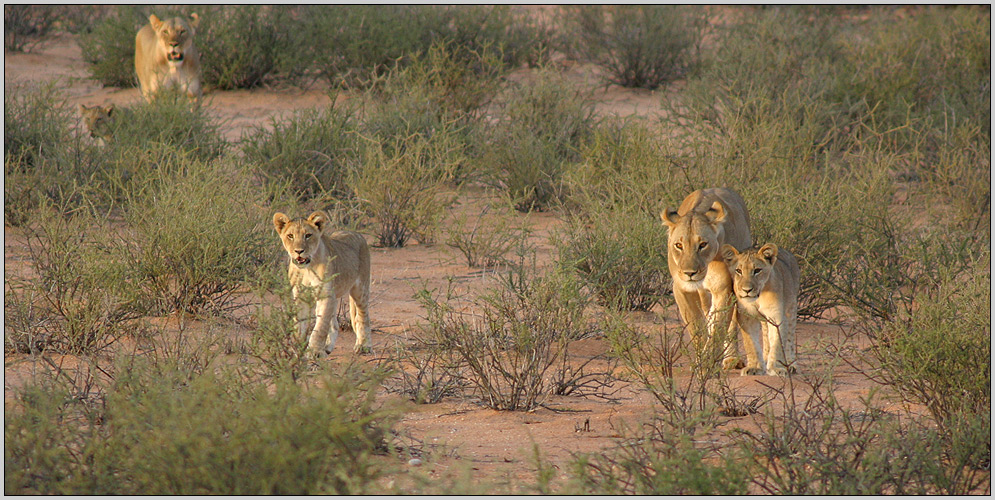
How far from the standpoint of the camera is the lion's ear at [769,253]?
595 cm

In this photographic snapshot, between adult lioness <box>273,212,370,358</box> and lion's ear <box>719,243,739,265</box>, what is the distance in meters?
2.22

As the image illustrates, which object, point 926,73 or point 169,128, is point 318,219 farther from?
point 926,73

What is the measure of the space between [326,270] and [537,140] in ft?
17.1

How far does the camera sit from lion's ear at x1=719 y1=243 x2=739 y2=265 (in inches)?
241

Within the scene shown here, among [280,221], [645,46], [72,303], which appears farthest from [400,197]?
[645,46]

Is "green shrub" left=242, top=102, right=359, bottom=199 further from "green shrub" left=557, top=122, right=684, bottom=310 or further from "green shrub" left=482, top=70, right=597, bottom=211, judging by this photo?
"green shrub" left=557, top=122, right=684, bottom=310

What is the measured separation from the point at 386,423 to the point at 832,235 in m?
4.65

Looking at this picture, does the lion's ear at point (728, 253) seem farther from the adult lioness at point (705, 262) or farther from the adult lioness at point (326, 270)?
the adult lioness at point (326, 270)

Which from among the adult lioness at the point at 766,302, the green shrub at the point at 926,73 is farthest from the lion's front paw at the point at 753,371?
the green shrub at the point at 926,73

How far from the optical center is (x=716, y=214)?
6.17 metres

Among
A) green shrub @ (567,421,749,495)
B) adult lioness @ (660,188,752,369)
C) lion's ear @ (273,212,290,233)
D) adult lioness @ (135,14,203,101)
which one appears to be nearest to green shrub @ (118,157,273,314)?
lion's ear @ (273,212,290,233)

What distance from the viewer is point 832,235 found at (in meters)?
7.96

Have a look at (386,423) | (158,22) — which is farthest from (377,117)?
(386,423)

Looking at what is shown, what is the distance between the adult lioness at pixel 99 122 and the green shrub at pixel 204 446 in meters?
7.19
